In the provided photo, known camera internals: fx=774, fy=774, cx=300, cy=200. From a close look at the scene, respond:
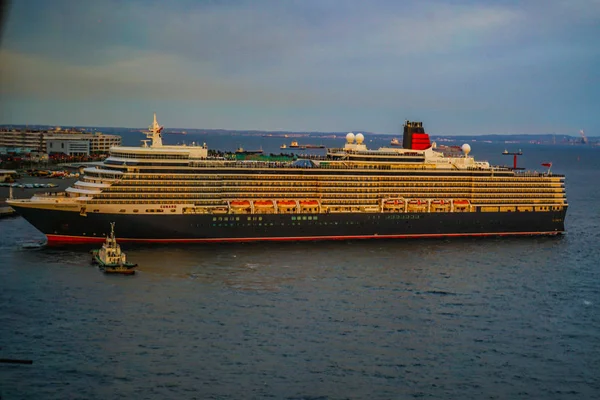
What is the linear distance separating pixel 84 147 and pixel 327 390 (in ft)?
539

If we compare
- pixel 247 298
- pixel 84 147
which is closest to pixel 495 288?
pixel 247 298

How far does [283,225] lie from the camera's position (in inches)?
2603

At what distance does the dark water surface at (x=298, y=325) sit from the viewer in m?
32.7

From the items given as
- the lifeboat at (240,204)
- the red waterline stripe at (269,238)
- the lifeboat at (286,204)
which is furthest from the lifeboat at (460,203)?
the lifeboat at (240,204)

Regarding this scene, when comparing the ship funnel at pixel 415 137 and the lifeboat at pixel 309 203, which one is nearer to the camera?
the lifeboat at pixel 309 203

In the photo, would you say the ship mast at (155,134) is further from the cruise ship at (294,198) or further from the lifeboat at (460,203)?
the lifeboat at (460,203)

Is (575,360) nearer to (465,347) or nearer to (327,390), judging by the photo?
(465,347)

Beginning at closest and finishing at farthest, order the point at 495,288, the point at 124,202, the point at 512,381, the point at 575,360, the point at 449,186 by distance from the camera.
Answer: the point at 512,381
the point at 575,360
the point at 495,288
the point at 124,202
the point at 449,186

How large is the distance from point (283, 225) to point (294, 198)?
3.08 metres

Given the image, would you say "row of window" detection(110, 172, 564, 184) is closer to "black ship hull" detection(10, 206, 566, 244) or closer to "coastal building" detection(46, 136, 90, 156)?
"black ship hull" detection(10, 206, 566, 244)

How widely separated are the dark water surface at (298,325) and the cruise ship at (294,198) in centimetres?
343

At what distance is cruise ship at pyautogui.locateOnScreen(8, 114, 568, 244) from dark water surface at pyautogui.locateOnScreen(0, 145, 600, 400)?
3.43 metres

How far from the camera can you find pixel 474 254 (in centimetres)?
6250

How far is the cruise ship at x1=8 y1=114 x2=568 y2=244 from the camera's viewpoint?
61.9 metres
